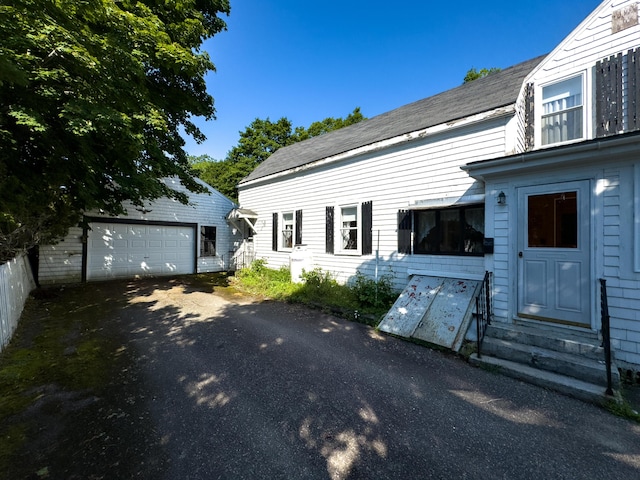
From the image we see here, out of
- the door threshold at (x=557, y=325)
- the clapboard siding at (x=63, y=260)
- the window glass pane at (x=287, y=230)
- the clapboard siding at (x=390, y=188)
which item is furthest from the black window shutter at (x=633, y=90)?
the clapboard siding at (x=63, y=260)

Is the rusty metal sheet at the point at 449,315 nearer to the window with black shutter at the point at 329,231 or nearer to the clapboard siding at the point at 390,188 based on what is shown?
the clapboard siding at the point at 390,188

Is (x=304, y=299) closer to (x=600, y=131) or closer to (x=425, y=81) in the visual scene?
(x=600, y=131)

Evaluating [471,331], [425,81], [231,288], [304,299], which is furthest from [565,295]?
[425,81]

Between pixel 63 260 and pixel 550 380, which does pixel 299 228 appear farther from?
pixel 63 260

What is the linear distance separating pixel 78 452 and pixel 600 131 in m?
8.73

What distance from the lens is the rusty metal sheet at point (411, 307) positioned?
5113mm

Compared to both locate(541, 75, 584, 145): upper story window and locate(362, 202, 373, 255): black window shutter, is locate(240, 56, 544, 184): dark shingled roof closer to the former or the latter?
locate(541, 75, 584, 145): upper story window

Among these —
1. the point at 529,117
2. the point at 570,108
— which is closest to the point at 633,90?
the point at 570,108

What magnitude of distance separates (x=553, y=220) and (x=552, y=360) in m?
2.19

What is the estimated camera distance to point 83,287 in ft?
30.5

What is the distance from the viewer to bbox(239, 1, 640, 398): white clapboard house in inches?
148

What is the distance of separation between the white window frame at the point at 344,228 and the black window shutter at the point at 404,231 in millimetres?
1340

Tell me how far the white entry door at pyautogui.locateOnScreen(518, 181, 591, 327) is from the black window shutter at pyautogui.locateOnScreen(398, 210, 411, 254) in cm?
247

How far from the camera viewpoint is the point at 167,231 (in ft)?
40.7
